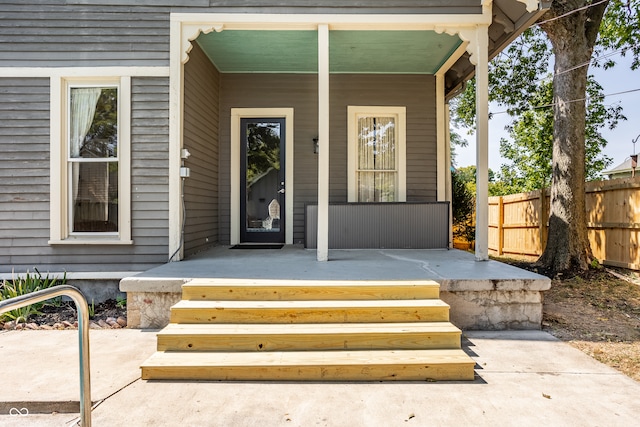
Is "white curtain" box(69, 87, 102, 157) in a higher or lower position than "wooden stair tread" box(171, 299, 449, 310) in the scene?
higher

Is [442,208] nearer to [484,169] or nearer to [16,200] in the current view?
[484,169]

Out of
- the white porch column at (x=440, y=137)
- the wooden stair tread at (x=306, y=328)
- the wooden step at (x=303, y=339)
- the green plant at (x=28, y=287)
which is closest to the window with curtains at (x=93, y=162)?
the green plant at (x=28, y=287)

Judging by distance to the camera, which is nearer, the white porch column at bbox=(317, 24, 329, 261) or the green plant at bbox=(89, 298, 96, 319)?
the green plant at bbox=(89, 298, 96, 319)

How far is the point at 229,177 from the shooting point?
627 cm

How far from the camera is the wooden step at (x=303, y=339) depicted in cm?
284

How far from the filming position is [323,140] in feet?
14.5

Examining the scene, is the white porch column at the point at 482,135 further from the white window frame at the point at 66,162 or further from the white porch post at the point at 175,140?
the white window frame at the point at 66,162

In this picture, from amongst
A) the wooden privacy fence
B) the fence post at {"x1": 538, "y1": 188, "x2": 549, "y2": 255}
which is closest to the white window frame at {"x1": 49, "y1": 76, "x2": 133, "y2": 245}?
the wooden privacy fence

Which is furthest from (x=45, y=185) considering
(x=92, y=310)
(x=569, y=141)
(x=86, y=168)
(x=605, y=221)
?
(x=605, y=221)

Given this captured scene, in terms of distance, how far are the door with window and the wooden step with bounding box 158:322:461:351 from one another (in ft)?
11.4

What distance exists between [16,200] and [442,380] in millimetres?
4933

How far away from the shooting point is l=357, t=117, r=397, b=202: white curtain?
6418 millimetres

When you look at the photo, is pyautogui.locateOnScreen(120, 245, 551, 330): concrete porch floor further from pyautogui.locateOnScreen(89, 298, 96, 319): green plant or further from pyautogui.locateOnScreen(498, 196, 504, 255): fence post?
pyautogui.locateOnScreen(498, 196, 504, 255): fence post

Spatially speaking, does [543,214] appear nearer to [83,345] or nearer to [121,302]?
[121,302]
